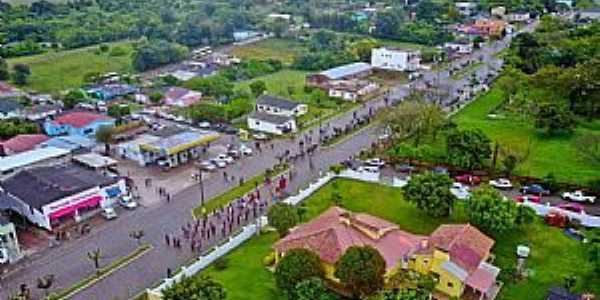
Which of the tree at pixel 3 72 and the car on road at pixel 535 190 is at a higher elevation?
the tree at pixel 3 72

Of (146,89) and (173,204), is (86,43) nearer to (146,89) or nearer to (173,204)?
(146,89)

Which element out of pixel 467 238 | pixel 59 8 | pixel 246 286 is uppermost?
pixel 59 8

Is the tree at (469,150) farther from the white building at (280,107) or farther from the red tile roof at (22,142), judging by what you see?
the red tile roof at (22,142)

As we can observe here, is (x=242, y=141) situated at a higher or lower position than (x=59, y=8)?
lower

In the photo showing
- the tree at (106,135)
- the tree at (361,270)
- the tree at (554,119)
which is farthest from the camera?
the tree at (106,135)

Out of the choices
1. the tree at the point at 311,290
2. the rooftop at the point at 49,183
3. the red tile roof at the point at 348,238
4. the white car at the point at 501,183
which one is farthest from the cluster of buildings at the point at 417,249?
the rooftop at the point at 49,183

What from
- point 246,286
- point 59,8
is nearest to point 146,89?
point 246,286

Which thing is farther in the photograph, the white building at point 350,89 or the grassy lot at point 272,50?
the grassy lot at point 272,50

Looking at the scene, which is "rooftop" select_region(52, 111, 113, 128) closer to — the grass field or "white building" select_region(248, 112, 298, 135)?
"white building" select_region(248, 112, 298, 135)
